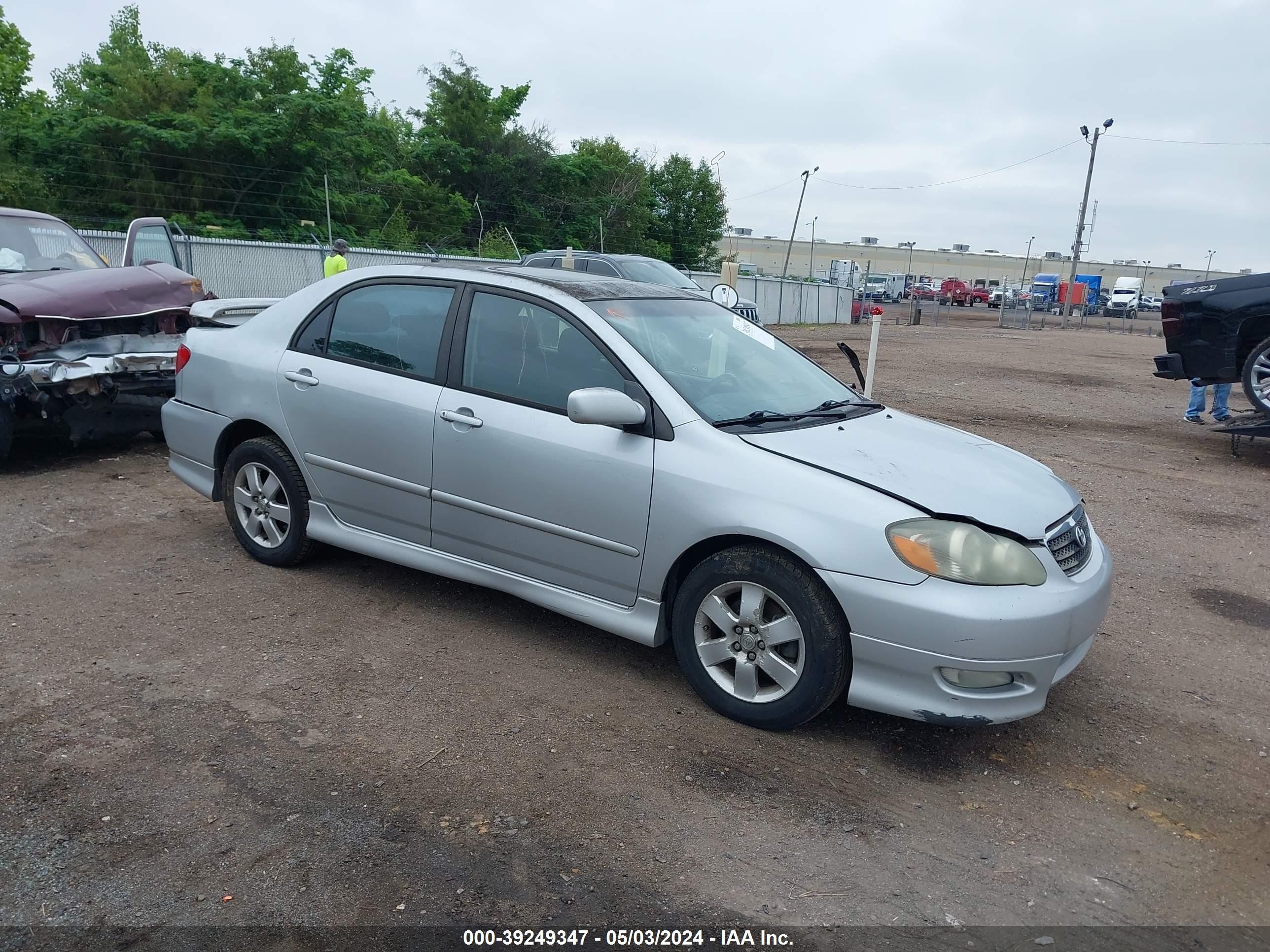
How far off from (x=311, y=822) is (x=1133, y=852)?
261 cm

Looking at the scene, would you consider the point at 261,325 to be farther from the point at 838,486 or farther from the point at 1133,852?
the point at 1133,852

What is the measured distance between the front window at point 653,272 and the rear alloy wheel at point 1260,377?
715cm

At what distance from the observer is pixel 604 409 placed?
12.8ft

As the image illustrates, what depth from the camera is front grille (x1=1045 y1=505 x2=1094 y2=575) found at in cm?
378

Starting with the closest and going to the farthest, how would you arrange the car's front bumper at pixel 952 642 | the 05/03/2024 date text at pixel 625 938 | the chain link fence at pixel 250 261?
the 05/03/2024 date text at pixel 625 938, the car's front bumper at pixel 952 642, the chain link fence at pixel 250 261

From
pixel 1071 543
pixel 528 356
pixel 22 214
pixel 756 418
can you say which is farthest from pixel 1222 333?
pixel 22 214

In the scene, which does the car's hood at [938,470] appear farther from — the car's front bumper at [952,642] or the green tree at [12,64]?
the green tree at [12,64]

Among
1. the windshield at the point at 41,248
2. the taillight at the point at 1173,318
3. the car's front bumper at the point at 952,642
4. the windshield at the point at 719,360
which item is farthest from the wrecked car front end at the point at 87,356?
the taillight at the point at 1173,318

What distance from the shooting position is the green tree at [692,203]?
42.6 metres

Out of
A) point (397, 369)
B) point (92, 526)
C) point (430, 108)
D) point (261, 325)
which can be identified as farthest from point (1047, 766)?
point (430, 108)

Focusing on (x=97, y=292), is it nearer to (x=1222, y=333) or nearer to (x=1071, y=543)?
(x=1071, y=543)

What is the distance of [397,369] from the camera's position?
4.79 meters

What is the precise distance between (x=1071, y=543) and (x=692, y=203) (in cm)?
4762

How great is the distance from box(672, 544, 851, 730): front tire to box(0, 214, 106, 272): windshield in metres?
6.75
